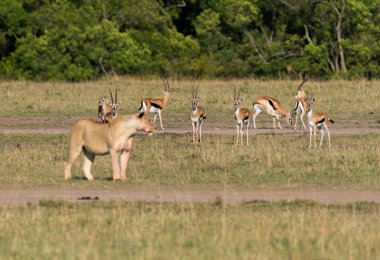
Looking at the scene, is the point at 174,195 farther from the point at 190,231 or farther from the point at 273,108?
the point at 273,108

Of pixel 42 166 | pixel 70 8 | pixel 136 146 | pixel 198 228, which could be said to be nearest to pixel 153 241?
pixel 198 228

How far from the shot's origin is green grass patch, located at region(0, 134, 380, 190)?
1516 centimetres

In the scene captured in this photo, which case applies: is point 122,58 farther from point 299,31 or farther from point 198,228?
point 198,228

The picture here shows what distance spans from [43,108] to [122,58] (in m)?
16.0

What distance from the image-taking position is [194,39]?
50.2 metres

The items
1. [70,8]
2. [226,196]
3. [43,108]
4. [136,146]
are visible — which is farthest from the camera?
[70,8]

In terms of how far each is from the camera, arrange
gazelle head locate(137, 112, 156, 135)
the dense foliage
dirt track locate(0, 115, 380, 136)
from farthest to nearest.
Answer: the dense foliage
dirt track locate(0, 115, 380, 136)
gazelle head locate(137, 112, 156, 135)

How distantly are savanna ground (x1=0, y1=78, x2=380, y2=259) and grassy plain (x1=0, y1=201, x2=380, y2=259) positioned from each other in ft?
0.04

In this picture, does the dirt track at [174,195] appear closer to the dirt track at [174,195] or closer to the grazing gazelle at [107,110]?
the dirt track at [174,195]

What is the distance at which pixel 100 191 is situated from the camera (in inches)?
562

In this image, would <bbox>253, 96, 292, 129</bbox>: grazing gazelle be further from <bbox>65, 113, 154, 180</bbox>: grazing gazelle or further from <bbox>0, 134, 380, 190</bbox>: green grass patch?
<bbox>65, 113, 154, 180</bbox>: grazing gazelle

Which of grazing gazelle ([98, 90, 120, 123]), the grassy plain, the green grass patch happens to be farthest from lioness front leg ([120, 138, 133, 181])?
grazing gazelle ([98, 90, 120, 123])

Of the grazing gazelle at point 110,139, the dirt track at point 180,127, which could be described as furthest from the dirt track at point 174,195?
the dirt track at point 180,127

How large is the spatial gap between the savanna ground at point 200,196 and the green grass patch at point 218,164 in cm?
2
